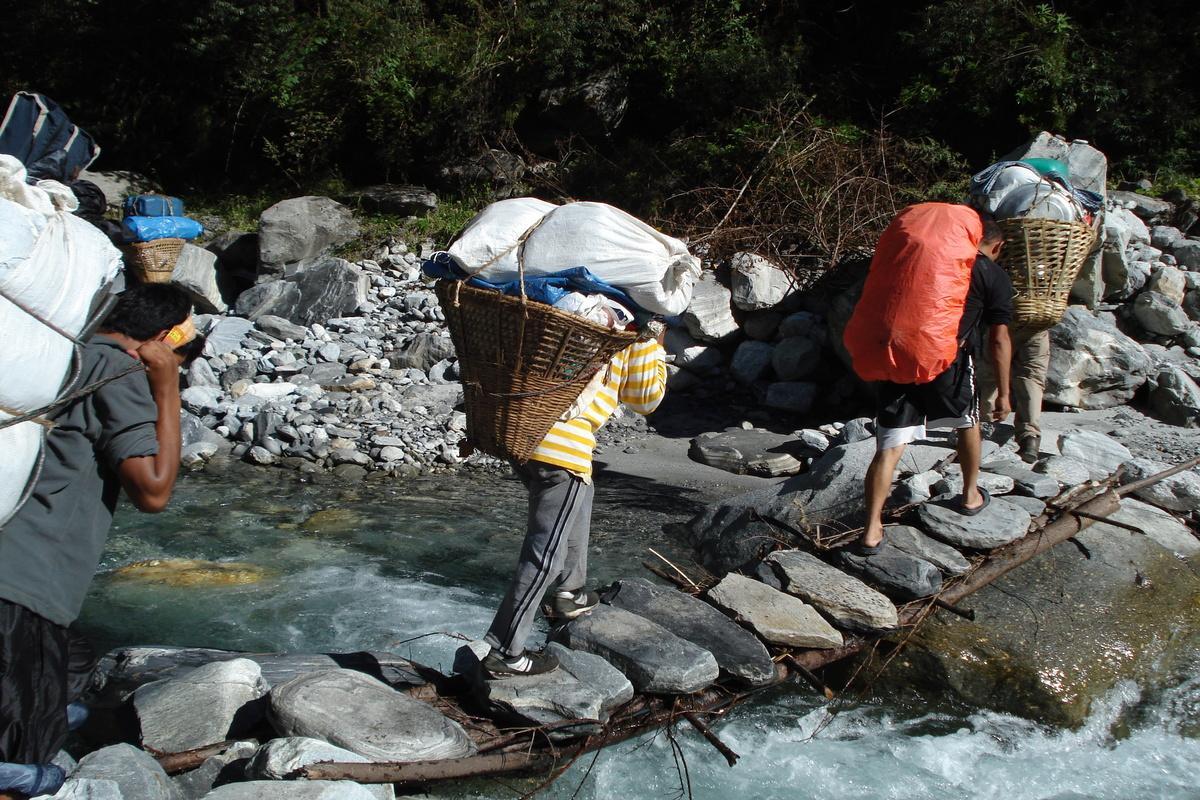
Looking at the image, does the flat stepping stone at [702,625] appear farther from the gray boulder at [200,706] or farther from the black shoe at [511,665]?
the gray boulder at [200,706]

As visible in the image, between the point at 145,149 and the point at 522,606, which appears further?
the point at 145,149

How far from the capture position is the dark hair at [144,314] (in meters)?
2.52

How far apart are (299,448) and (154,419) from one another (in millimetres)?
5336

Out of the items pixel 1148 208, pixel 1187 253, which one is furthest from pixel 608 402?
pixel 1148 208

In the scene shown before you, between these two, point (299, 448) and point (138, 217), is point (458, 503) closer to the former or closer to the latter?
point (299, 448)

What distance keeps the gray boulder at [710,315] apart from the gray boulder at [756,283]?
14 centimetres

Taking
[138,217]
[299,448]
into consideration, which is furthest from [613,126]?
[299,448]

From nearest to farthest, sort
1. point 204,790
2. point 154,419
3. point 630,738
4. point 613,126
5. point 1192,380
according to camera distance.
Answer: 1. point 154,419
2. point 204,790
3. point 630,738
4. point 1192,380
5. point 613,126

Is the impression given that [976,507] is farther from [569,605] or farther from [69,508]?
[69,508]

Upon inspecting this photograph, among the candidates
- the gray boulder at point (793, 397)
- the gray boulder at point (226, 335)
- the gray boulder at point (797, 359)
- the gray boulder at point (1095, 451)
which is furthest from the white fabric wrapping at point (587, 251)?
the gray boulder at point (226, 335)

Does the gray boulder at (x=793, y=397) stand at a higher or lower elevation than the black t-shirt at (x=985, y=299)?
lower

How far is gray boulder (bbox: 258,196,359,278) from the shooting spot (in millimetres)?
11602

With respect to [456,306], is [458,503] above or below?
below

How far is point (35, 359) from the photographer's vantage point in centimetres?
214
